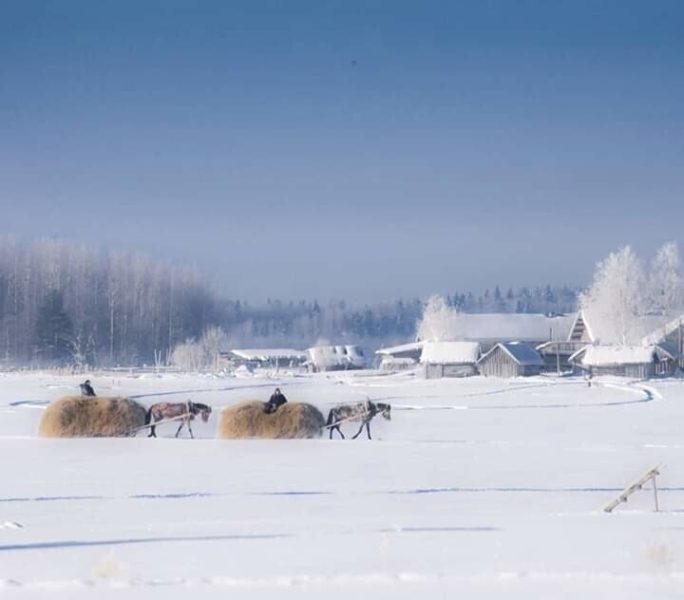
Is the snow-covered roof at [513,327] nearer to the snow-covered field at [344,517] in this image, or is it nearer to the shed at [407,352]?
the shed at [407,352]

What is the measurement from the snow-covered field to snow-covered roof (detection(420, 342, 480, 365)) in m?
59.6

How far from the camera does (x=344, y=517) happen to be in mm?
12875

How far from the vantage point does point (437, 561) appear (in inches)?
368

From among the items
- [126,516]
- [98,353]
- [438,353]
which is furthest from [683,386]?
[98,353]

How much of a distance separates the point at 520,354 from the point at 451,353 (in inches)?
246

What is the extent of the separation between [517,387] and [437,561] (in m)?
55.0

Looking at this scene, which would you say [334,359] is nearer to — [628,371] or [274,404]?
[628,371]

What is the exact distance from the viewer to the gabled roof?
85250 mm

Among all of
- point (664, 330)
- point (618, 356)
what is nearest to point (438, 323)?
point (664, 330)

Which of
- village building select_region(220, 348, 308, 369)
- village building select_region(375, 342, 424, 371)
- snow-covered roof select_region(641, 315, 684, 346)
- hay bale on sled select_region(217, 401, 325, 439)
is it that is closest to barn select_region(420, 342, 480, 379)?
snow-covered roof select_region(641, 315, 684, 346)

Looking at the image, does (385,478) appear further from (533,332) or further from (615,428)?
(533,332)

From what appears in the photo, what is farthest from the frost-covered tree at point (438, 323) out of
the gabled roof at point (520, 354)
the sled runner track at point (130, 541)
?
the sled runner track at point (130, 541)

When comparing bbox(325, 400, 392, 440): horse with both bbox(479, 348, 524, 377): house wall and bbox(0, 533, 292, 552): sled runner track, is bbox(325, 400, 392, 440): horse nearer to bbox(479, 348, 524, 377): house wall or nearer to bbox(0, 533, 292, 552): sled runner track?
bbox(0, 533, 292, 552): sled runner track

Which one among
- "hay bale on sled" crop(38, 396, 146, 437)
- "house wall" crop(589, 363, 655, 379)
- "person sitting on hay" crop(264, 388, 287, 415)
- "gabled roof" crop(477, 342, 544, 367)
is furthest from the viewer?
"gabled roof" crop(477, 342, 544, 367)
